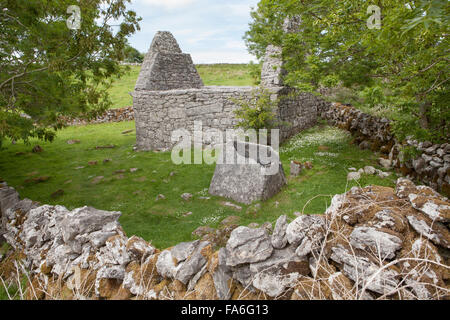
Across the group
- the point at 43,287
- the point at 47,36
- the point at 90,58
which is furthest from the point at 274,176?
the point at 47,36

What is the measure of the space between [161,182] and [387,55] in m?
8.07

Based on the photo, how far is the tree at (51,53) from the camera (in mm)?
6277

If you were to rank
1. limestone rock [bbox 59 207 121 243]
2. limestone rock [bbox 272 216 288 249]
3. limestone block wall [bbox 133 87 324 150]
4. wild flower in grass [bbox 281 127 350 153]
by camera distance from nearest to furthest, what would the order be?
limestone rock [bbox 272 216 288 249] → limestone rock [bbox 59 207 121 243] → wild flower in grass [bbox 281 127 350 153] → limestone block wall [bbox 133 87 324 150]

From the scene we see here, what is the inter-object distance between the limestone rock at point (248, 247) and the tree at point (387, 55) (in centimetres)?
279

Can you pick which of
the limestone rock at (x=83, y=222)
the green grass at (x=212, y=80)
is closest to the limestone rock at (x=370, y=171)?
the limestone rock at (x=83, y=222)

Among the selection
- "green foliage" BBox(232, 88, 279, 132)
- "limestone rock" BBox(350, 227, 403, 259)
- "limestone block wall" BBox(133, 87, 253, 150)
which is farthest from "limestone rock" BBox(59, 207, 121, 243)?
"limestone block wall" BBox(133, 87, 253, 150)

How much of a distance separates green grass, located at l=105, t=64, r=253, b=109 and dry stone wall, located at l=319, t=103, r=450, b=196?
14243 millimetres

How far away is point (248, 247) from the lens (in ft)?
8.02

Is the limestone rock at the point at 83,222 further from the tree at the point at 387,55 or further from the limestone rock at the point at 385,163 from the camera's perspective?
the limestone rock at the point at 385,163

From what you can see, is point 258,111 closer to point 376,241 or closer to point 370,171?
point 370,171

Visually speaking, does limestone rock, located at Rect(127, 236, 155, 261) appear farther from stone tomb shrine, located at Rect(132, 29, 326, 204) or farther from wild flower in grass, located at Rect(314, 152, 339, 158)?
stone tomb shrine, located at Rect(132, 29, 326, 204)

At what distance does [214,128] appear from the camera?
42.1 feet

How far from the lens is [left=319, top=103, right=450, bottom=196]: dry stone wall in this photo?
6442mm
